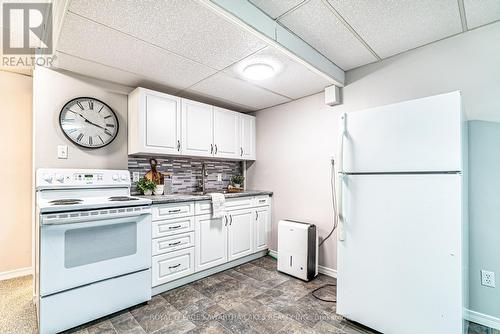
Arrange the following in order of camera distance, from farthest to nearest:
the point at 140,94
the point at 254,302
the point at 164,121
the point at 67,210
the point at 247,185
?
the point at 247,185, the point at 164,121, the point at 140,94, the point at 254,302, the point at 67,210

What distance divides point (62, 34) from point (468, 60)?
10.2ft

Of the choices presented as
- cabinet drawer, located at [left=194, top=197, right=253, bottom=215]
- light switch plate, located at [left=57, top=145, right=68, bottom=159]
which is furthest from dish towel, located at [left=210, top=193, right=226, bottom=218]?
light switch plate, located at [left=57, top=145, right=68, bottom=159]

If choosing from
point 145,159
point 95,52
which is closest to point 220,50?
point 95,52

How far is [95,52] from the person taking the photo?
198cm

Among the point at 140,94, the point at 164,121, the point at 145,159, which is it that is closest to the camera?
the point at 140,94

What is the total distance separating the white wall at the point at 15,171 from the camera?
2.60 metres

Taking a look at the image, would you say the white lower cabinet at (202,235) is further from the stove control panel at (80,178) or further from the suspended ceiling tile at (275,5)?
the suspended ceiling tile at (275,5)

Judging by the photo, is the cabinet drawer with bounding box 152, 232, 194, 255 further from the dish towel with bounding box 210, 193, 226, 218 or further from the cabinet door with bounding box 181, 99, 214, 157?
the cabinet door with bounding box 181, 99, 214, 157

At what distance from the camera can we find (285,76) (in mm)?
2479

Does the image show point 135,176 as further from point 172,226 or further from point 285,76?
point 285,76

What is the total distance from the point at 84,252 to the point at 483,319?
120 inches

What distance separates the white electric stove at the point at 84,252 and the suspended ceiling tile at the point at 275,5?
177 centimetres

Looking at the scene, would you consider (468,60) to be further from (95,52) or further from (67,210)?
(67,210)

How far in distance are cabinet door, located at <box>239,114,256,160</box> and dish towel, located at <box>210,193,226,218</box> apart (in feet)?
3.00
